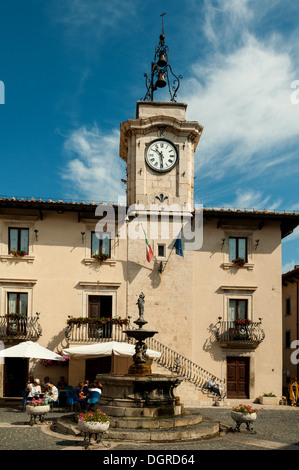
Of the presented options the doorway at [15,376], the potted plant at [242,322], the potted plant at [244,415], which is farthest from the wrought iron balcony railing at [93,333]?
the potted plant at [244,415]

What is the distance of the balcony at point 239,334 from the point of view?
83.7 feet

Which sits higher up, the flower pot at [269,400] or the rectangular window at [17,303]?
the rectangular window at [17,303]

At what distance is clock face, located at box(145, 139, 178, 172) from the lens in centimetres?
2702

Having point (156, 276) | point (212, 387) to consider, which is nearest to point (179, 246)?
point (156, 276)

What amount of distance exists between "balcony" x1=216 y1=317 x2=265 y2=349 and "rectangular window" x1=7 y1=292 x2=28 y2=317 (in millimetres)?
9148

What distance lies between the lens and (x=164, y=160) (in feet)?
88.9

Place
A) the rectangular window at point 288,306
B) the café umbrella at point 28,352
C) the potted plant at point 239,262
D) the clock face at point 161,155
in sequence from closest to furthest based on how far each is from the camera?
the café umbrella at point 28,352
the potted plant at point 239,262
the clock face at point 161,155
the rectangular window at point 288,306

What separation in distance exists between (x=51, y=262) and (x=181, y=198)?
7.02 m

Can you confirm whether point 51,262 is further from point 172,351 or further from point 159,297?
point 172,351

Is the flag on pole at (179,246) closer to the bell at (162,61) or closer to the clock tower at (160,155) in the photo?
the clock tower at (160,155)

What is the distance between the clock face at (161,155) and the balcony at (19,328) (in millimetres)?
9232

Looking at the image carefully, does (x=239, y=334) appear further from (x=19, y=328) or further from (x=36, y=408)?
(x=36, y=408)

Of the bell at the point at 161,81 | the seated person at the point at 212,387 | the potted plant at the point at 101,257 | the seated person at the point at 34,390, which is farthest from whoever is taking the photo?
the bell at the point at 161,81
